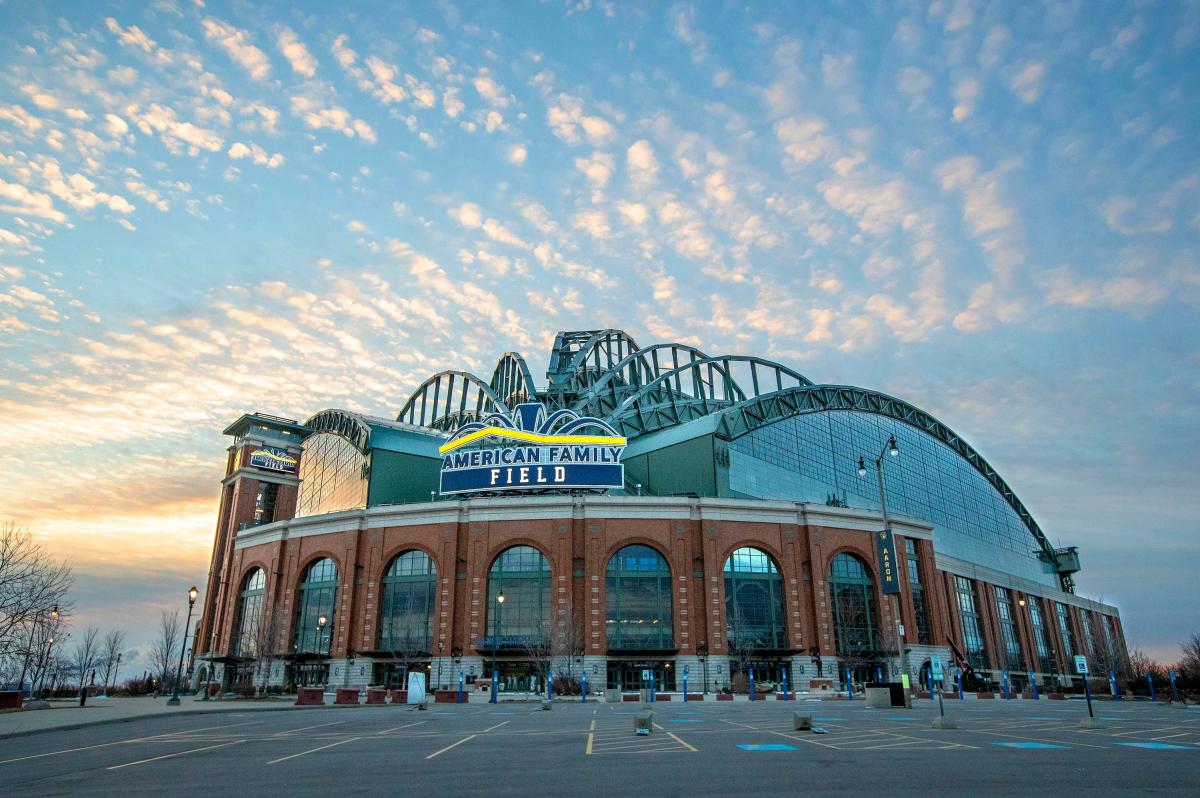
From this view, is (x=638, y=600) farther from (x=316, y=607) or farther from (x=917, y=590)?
(x=316, y=607)

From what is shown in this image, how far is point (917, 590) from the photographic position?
3056 inches

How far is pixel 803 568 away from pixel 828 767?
58233 mm

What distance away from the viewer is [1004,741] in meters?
20.5

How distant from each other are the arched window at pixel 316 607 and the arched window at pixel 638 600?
92.5 ft

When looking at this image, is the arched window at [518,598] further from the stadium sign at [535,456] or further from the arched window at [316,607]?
the arched window at [316,607]

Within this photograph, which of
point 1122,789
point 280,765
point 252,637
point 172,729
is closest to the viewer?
point 1122,789

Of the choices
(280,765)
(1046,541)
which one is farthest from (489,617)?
(1046,541)

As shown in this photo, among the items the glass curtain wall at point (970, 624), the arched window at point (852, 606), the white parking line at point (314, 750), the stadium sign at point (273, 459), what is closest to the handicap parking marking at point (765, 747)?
the white parking line at point (314, 750)

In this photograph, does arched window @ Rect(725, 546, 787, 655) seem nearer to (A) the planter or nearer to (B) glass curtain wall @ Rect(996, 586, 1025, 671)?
(A) the planter

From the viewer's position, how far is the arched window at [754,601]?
66688 mm

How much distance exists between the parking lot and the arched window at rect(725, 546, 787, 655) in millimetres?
38858

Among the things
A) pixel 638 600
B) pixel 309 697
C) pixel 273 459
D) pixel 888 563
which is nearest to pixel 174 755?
pixel 309 697

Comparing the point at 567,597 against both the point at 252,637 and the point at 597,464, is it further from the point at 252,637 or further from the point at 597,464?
the point at 252,637

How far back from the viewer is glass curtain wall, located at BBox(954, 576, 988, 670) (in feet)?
281
